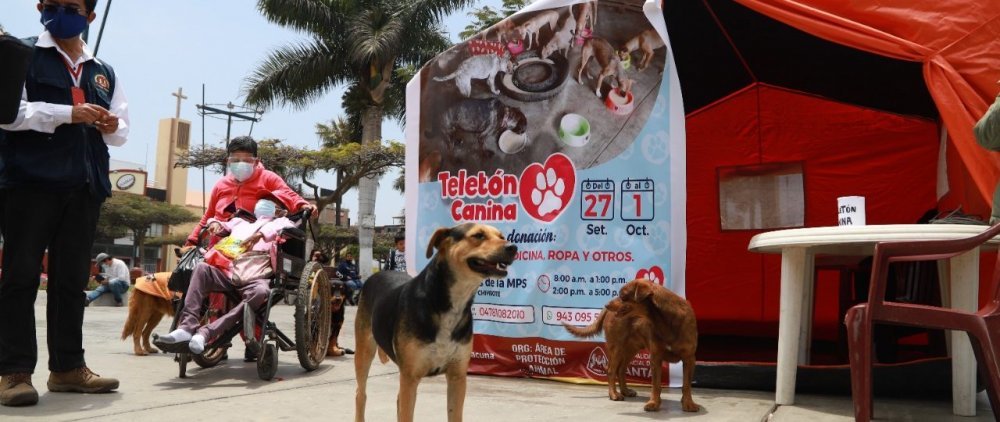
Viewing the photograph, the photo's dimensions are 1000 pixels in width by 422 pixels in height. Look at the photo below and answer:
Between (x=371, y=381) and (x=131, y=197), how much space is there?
44679 mm

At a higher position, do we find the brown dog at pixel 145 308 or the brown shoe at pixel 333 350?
the brown dog at pixel 145 308

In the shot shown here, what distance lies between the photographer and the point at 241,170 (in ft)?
20.1

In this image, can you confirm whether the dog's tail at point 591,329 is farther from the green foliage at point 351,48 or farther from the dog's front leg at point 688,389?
the green foliage at point 351,48

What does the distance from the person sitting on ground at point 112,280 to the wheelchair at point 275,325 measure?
12.3m

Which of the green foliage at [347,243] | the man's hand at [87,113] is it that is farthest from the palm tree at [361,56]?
the man's hand at [87,113]

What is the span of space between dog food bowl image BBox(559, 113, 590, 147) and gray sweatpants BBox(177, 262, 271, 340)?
2464mm

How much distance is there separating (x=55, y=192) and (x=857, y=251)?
451 cm

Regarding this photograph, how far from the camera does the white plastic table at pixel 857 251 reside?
3.39 m

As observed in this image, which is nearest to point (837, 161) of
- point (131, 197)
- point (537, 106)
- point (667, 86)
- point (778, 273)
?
point (778, 273)

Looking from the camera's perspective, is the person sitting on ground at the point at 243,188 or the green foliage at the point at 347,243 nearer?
the person sitting on ground at the point at 243,188

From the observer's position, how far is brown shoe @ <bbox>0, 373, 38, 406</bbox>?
12.9 feet

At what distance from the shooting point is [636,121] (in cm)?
531

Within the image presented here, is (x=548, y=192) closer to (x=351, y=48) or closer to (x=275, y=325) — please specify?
(x=275, y=325)

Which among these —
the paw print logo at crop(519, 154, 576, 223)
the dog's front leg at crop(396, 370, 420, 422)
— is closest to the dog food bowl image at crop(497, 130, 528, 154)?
the paw print logo at crop(519, 154, 576, 223)
